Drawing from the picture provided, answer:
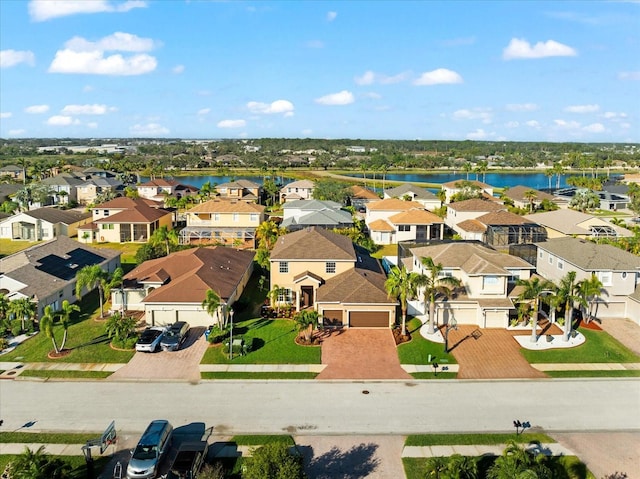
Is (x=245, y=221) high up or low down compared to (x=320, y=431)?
up

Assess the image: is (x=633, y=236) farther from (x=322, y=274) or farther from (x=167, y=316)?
(x=167, y=316)

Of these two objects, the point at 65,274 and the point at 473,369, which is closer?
the point at 473,369

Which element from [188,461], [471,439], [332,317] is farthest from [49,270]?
[471,439]

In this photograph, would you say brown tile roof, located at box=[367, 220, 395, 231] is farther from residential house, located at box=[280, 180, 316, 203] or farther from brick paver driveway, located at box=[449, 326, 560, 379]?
residential house, located at box=[280, 180, 316, 203]

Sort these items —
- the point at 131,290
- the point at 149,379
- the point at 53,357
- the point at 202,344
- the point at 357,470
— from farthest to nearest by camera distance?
the point at 131,290 → the point at 202,344 → the point at 53,357 → the point at 149,379 → the point at 357,470

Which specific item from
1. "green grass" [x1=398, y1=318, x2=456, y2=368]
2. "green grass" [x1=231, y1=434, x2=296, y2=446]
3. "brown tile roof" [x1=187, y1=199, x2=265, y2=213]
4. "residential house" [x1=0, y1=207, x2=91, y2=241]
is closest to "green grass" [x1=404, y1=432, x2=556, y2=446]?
"green grass" [x1=231, y1=434, x2=296, y2=446]

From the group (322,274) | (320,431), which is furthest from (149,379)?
(322,274)
